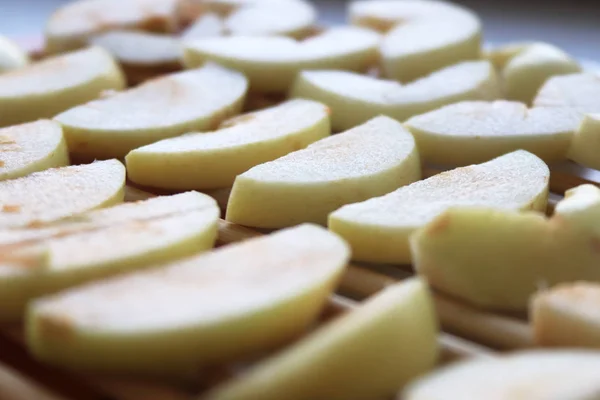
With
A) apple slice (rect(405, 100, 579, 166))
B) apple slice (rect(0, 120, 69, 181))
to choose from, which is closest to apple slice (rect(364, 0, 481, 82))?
apple slice (rect(405, 100, 579, 166))

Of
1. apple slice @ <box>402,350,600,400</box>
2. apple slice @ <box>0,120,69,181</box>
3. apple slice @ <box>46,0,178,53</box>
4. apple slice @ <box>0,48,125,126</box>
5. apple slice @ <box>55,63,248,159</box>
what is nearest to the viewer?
apple slice @ <box>402,350,600,400</box>

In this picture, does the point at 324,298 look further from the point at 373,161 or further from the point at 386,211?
the point at 373,161

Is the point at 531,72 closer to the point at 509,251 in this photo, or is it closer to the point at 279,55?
the point at 279,55

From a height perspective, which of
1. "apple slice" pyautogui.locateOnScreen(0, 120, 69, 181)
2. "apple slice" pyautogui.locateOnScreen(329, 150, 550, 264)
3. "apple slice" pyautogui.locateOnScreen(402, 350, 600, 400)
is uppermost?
"apple slice" pyautogui.locateOnScreen(402, 350, 600, 400)

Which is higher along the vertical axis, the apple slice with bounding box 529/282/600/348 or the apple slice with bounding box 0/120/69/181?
the apple slice with bounding box 529/282/600/348

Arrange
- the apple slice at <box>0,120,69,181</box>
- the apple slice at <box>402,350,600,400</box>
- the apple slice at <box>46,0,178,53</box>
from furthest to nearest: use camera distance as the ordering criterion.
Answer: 1. the apple slice at <box>46,0,178,53</box>
2. the apple slice at <box>0,120,69,181</box>
3. the apple slice at <box>402,350,600,400</box>

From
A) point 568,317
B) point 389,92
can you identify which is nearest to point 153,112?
point 389,92

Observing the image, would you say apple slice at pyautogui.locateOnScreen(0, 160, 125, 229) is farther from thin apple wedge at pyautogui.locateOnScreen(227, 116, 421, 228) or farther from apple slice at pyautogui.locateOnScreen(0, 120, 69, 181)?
thin apple wedge at pyautogui.locateOnScreen(227, 116, 421, 228)
